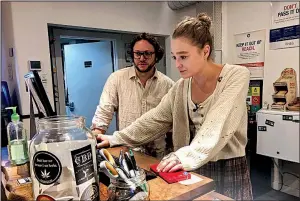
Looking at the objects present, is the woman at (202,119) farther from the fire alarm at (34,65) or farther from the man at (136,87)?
the fire alarm at (34,65)

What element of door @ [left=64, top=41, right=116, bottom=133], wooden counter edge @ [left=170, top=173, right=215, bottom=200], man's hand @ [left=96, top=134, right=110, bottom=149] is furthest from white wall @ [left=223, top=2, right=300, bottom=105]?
door @ [left=64, top=41, right=116, bottom=133]

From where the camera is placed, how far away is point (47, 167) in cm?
27

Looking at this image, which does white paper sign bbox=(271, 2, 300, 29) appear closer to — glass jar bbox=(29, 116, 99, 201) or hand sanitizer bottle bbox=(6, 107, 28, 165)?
glass jar bbox=(29, 116, 99, 201)

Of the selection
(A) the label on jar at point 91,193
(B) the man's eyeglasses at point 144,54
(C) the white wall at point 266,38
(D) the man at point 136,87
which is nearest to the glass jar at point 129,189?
(A) the label on jar at point 91,193

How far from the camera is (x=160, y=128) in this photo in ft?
2.21

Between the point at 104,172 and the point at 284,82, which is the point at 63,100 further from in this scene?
the point at 284,82

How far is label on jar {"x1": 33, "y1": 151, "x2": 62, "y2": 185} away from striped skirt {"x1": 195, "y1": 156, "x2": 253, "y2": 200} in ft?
1.25

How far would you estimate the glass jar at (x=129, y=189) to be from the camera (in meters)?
0.31

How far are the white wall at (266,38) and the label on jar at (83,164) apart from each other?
0.31 meters

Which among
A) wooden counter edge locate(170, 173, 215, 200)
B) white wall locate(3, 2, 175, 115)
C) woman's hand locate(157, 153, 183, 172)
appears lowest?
wooden counter edge locate(170, 173, 215, 200)

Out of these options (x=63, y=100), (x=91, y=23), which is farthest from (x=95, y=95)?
(x=91, y=23)

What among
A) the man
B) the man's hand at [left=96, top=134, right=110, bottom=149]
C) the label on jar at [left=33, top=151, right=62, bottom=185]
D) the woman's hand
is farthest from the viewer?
the man

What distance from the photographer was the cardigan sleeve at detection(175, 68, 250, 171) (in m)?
0.42

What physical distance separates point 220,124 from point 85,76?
2.25 feet
